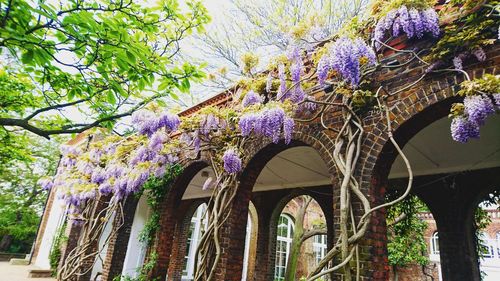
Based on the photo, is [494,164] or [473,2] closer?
[473,2]

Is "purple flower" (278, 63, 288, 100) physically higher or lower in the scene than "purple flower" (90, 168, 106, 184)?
higher

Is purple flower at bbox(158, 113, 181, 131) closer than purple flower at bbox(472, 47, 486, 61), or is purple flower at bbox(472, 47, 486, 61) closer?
purple flower at bbox(472, 47, 486, 61)

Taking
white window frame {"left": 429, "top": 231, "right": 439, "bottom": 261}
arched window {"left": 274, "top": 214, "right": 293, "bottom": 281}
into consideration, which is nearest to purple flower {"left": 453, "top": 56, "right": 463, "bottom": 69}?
arched window {"left": 274, "top": 214, "right": 293, "bottom": 281}

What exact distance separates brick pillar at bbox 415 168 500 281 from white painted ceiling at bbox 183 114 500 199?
0.39m

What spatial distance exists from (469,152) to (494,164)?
0.71 meters

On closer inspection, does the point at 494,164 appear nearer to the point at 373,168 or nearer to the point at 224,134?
the point at 373,168

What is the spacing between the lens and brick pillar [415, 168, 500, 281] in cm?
479

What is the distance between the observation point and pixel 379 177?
3012 mm

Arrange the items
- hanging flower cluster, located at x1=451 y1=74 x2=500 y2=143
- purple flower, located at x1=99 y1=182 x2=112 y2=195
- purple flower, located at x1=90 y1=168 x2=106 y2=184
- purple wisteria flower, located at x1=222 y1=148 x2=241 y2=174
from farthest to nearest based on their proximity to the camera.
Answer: purple flower, located at x1=90 y1=168 x2=106 y2=184 < purple flower, located at x1=99 y1=182 x2=112 y2=195 < purple wisteria flower, located at x1=222 y1=148 x2=241 y2=174 < hanging flower cluster, located at x1=451 y1=74 x2=500 y2=143

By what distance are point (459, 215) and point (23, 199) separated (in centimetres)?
2142

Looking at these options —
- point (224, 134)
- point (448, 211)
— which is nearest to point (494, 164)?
point (448, 211)

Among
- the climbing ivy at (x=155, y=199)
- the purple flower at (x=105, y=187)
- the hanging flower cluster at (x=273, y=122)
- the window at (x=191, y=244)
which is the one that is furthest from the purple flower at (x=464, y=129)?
the window at (x=191, y=244)

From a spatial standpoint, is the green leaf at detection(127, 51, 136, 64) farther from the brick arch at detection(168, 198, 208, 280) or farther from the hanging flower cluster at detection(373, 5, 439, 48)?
the brick arch at detection(168, 198, 208, 280)

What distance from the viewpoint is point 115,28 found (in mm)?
2322
